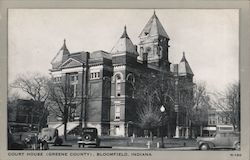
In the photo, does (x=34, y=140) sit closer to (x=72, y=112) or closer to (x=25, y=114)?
(x=25, y=114)

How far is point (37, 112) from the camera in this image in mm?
2619

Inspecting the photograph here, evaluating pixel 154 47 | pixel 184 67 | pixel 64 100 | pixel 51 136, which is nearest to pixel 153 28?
pixel 154 47

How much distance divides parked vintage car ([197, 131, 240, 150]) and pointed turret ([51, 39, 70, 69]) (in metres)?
0.86

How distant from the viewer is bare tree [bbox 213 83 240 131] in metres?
2.60

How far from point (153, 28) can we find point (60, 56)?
0.52 m

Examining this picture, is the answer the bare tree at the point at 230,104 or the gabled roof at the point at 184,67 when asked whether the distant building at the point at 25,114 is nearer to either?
the gabled roof at the point at 184,67

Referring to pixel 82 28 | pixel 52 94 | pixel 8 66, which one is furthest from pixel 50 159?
pixel 82 28

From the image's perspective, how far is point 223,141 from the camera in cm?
260

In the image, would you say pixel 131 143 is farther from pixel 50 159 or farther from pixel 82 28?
pixel 82 28

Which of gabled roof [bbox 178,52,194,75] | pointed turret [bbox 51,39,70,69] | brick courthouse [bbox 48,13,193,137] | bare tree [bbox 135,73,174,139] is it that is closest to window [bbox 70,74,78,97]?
brick courthouse [bbox 48,13,193,137]

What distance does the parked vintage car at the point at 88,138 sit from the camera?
258 centimetres

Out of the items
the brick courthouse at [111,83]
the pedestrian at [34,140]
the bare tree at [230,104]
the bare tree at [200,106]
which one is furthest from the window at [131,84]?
the pedestrian at [34,140]

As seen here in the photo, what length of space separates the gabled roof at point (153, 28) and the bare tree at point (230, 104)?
45 centimetres

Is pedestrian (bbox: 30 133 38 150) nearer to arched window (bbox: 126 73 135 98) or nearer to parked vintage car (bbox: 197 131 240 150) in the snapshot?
arched window (bbox: 126 73 135 98)
